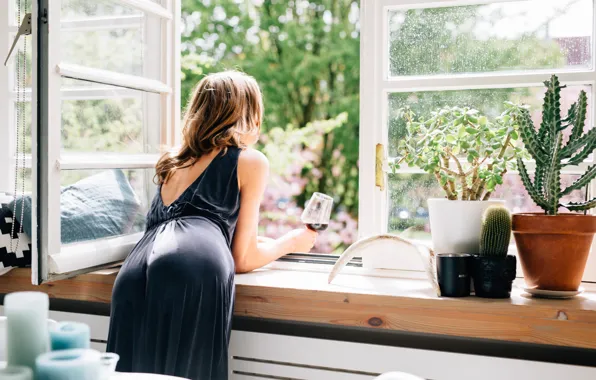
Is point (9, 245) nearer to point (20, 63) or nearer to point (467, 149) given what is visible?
point (20, 63)

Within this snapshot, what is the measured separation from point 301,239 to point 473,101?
0.70 metres

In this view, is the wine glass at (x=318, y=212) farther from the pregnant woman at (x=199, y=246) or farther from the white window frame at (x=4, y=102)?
the white window frame at (x=4, y=102)

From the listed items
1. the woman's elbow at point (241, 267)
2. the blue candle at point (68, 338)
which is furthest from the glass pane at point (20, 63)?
the blue candle at point (68, 338)

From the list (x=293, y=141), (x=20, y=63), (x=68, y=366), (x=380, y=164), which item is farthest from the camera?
(x=293, y=141)

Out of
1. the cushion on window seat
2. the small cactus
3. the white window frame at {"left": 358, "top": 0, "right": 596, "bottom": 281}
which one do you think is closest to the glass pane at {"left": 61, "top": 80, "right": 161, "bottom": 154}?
the cushion on window seat

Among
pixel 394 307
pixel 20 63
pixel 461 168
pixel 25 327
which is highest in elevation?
pixel 20 63

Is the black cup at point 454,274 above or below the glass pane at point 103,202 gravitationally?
below

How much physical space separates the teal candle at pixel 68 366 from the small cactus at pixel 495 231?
112 cm

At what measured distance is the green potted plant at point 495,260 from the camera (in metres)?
1.78

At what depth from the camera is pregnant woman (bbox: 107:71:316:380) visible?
5.98ft

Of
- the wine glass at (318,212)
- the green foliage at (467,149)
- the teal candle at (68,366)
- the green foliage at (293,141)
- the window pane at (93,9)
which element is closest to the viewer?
the teal candle at (68,366)

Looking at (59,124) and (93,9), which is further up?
(93,9)

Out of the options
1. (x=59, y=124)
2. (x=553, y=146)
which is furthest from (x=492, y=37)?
(x=59, y=124)

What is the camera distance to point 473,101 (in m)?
2.15
